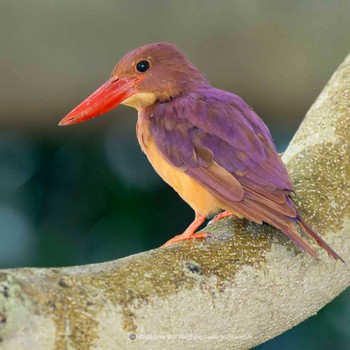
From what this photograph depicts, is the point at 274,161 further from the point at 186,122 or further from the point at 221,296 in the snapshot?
the point at 221,296

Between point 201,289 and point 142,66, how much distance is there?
2.52 feet

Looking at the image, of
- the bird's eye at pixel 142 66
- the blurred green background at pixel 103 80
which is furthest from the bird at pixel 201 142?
the blurred green background at pixel 103 80

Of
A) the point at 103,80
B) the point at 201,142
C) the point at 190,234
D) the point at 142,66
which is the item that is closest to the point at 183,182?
the point at 201,142

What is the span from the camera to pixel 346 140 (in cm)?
177

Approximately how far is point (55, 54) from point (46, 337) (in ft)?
6.53

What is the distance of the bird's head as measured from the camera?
6.16ft

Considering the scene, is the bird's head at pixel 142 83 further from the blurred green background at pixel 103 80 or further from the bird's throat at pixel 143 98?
the blurred green background at pixel 103 80

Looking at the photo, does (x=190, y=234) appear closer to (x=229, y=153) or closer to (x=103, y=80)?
(x=229, y=153)

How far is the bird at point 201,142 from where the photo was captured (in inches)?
A: 61.6

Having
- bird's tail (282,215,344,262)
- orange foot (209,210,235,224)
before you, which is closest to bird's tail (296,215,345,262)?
bird's tail (282,215,344,262)

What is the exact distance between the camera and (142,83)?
1887 millimetres

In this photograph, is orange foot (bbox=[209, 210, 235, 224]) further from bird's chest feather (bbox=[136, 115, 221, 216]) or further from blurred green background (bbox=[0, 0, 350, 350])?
blurred green background (bbox=[0, 0, 350, 350])

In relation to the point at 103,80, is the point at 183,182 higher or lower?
higher

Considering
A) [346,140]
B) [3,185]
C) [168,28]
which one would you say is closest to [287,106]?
[168,28]
